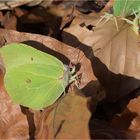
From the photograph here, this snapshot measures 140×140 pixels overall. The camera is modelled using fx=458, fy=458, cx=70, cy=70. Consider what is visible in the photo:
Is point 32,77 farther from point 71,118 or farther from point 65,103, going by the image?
point 71,118

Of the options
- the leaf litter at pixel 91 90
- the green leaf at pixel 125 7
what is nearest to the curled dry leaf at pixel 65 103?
the leaf litter at pixel 91 90

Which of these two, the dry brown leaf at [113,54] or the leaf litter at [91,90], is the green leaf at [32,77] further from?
the dry brown leaf at [113,54]

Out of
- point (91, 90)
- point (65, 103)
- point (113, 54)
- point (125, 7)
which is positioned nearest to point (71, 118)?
point (65, 103)

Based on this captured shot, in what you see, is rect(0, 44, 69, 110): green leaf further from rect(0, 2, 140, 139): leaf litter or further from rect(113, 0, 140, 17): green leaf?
rect(113, 0, 140, 17): green leaf

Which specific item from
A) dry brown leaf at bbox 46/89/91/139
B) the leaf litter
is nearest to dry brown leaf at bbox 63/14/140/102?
the leaf litter

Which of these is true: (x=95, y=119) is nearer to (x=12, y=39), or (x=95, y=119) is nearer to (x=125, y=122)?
(x=125, y=122)

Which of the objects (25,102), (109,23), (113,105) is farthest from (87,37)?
(25,102)
